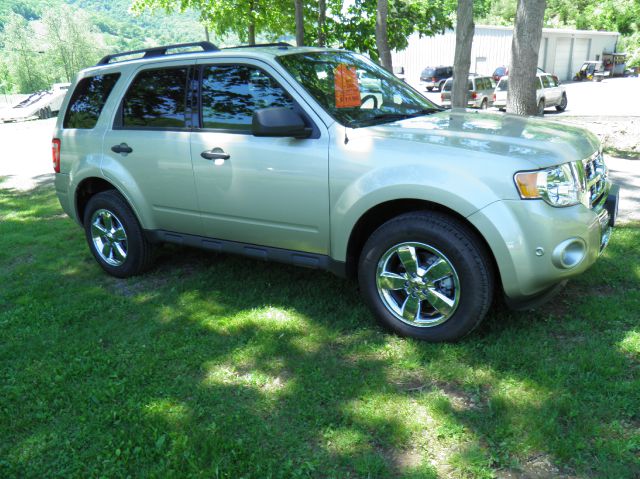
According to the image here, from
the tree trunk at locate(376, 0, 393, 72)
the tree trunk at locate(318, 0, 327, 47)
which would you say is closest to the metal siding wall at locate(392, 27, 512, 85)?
the tree trunk at locate(318, 0, 327, 47)

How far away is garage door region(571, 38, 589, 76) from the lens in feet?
169

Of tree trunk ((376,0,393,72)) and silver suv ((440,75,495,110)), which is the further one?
silver suv ((440,75,495,110))

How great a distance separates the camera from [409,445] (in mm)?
2830

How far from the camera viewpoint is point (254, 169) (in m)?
4.12

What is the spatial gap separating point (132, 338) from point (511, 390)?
255 centimetres

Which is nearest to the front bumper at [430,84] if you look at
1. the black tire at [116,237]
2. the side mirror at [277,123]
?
the black tire at [116,237]

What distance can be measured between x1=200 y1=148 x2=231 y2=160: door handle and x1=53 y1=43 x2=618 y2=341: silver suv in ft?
0.07

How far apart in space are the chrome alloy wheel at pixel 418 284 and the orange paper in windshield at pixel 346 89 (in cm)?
116

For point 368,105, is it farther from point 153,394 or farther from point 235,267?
point 153,394

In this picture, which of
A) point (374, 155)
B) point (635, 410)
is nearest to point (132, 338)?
point (374, 155)

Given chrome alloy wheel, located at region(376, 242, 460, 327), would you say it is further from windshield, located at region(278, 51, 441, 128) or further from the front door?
windshield, located at region(278, 51, 441, 128)

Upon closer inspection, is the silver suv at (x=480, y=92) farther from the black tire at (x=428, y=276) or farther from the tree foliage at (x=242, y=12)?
the black tire at (x=428, y=276)

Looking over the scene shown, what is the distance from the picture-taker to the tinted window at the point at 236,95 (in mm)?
4156

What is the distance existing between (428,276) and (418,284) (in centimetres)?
9
